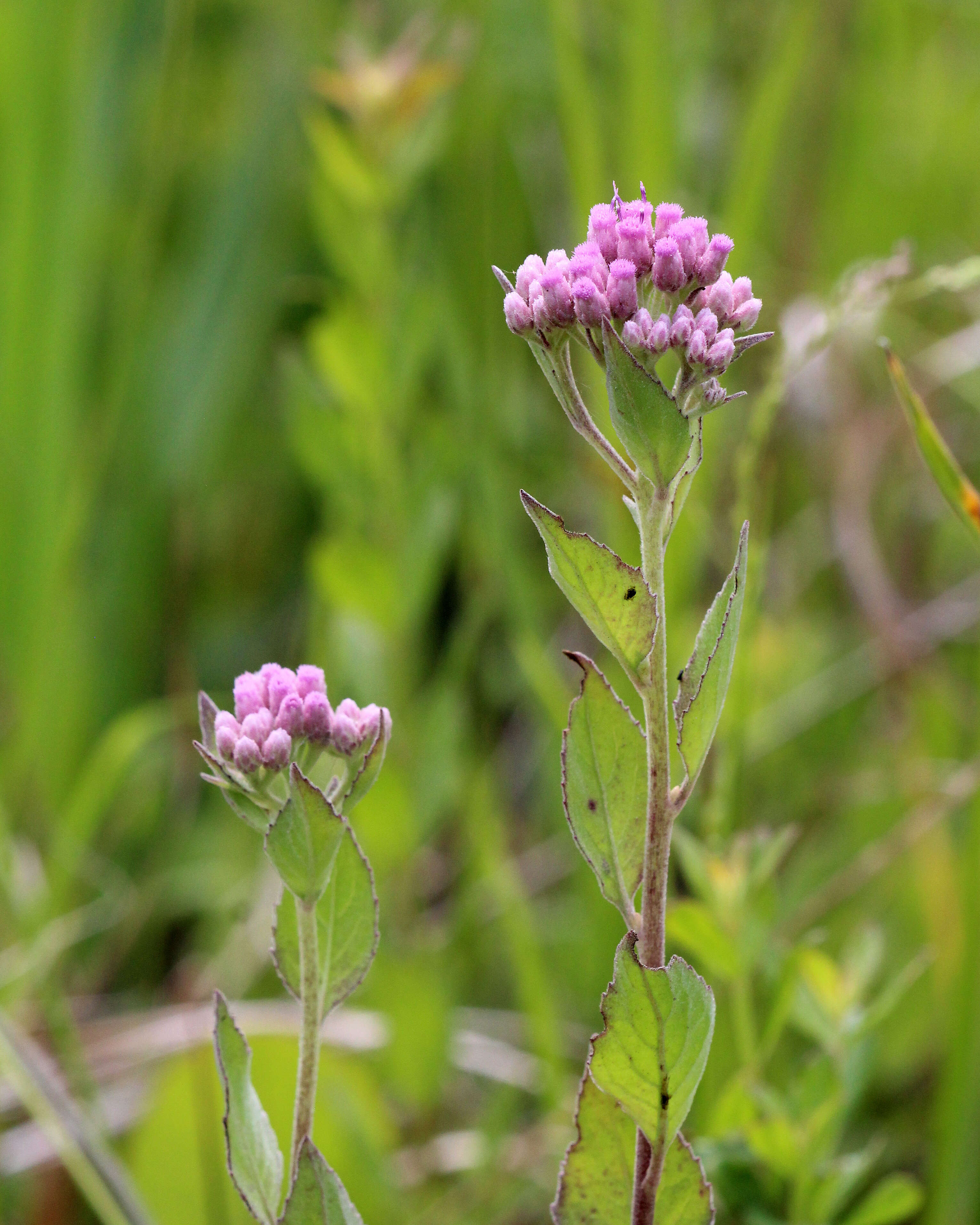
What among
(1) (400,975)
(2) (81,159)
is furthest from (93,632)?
(1) (400,975)

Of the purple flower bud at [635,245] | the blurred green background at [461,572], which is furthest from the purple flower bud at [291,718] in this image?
the blurred green background at [461,572]

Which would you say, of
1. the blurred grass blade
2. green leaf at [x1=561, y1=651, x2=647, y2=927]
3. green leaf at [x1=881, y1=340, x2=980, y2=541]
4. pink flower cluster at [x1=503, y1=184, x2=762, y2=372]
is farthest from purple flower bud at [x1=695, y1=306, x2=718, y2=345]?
the blurred grass blade

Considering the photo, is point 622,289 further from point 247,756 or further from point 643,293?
point 247,756

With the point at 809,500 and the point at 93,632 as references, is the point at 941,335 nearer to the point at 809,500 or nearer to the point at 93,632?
the point at 809,500

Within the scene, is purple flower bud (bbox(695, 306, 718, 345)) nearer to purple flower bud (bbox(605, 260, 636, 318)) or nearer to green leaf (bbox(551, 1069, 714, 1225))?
purple flower bud (bbox(605, 260, 636, 318))

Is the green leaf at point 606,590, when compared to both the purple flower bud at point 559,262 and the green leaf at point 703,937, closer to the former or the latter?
the purple flower bud at point 559,262

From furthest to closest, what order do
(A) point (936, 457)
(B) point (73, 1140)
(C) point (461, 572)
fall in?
(C) point (461, 572) → (B) point (73, 1140) → (A) point (936, 457)

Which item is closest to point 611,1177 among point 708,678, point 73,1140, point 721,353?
point 708,678
